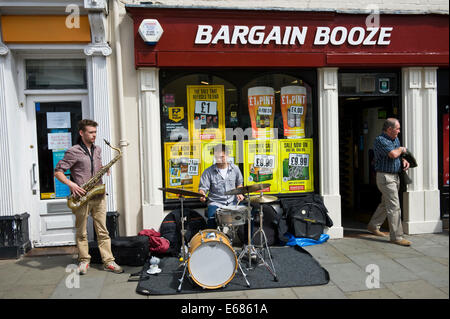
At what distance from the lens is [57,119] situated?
248 inches

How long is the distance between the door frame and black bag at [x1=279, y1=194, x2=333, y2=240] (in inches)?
144

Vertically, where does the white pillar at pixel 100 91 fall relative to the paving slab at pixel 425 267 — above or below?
above

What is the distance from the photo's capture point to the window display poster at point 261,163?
6.71m

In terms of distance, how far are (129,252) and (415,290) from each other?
3762 millimetres

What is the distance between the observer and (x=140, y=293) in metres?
4.55

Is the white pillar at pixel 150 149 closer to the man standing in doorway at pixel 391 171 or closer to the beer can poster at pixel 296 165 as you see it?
the beer can poster at pixel 296 165

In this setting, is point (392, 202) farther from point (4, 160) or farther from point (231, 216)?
point (4, 160)

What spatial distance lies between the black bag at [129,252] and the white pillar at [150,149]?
2.47 ft

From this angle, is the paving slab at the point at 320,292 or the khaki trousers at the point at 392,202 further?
the khaki trousers at the point at 392,202

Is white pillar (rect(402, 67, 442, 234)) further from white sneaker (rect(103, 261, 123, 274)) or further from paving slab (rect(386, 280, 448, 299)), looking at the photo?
white sneaker (rect(103, 261, 123, 274))

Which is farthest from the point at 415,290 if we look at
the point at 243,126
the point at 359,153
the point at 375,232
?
the point at 359,153

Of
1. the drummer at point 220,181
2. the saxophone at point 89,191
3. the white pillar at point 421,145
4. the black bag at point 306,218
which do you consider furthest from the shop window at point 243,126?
the white pillar at point 421,145

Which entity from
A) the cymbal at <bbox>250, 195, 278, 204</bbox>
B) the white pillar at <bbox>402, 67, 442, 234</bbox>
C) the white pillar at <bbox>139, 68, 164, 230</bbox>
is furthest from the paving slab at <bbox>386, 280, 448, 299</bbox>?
the white pillar at <bbox>139, 68, 164, 230</bbox>

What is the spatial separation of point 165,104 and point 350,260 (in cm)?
384
